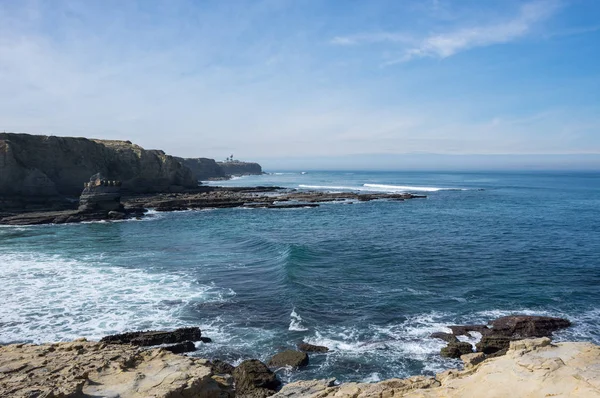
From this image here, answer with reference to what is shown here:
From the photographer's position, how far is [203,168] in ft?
482

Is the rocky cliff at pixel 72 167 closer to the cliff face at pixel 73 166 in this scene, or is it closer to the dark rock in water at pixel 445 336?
the cliff face at pixel 73 166

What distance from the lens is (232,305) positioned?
18.5 metres

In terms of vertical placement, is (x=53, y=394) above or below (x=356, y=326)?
above

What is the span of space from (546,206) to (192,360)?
58813 millimetres

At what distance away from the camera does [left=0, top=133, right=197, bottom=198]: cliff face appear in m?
51.0

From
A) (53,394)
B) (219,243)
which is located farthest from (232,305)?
(219,243)

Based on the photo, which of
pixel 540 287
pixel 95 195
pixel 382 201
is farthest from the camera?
pixel 382 201

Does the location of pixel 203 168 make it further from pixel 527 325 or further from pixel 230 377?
pixel 230 377

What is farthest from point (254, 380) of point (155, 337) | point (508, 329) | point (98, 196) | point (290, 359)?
point (98, 196)

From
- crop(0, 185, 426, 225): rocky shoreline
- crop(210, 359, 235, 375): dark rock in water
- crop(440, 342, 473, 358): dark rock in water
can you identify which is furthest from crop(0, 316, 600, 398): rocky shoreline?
crop(0, 185, 426, 225): rocky shoreline

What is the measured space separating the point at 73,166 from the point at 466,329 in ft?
206

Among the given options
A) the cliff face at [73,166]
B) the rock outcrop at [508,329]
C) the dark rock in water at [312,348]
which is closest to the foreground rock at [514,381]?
the dark rock in water at [312,348]

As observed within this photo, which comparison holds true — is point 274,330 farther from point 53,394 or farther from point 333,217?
point 333,217

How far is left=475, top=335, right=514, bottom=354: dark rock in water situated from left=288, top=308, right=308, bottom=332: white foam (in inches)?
251
